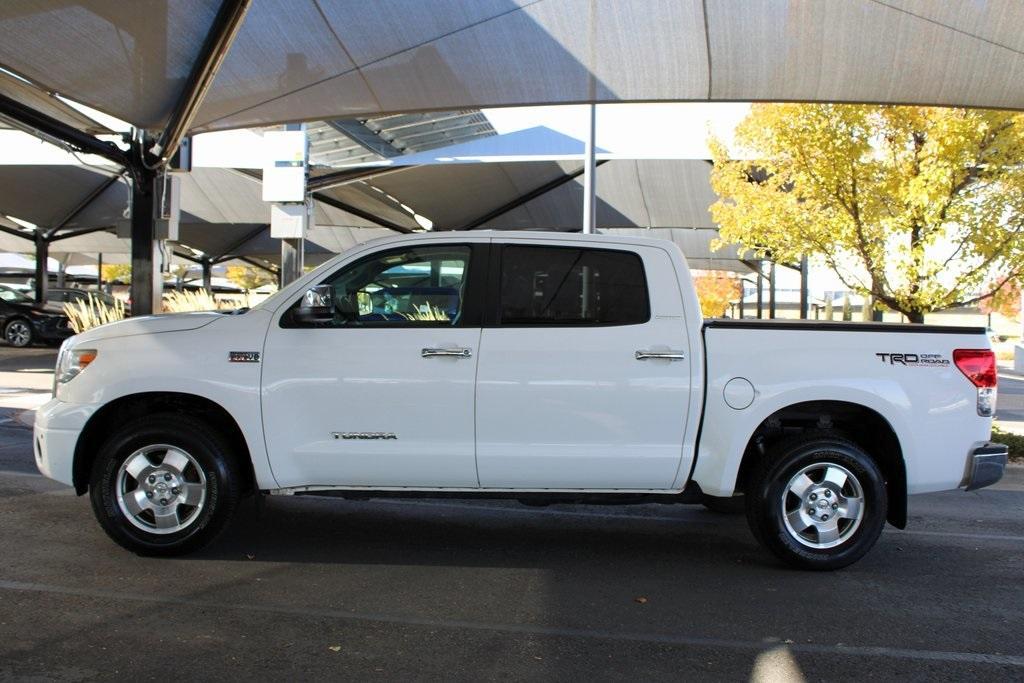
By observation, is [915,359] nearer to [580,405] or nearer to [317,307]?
[580,405]

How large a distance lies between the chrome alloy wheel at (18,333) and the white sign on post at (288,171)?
33.6 ft

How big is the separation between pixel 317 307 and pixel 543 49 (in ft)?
21.0

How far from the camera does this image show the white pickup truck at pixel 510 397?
5461mm

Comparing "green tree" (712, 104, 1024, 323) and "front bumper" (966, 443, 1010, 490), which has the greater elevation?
"green tree" (712, 104, 1024, 323)

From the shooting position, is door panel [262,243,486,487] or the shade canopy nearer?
door panel [262,243,486,487]

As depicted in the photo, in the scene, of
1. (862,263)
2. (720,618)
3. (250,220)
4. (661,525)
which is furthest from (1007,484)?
(250,220)

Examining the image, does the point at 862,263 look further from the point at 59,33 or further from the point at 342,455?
the point at 59,33

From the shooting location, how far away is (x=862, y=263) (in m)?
11.6

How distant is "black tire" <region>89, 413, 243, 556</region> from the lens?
553 cm

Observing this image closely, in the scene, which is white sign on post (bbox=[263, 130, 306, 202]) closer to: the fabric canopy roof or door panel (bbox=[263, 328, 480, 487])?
the fabric canopy roof

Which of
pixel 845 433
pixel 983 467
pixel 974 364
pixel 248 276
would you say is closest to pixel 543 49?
pixel 845 433

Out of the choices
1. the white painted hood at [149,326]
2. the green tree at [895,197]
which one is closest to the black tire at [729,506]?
the white painted hood at [149,326]

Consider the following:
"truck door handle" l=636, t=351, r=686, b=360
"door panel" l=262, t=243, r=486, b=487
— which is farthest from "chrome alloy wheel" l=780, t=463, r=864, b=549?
"door panel" l=262, t=243, r=486, b=487

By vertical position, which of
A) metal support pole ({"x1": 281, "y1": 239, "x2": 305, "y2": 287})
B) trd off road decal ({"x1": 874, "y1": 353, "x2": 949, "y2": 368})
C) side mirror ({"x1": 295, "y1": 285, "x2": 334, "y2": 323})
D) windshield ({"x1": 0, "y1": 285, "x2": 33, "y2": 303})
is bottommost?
trd off road decal ({"x1": 874, "y1": 353, "x2": 949, "y2": 368})
